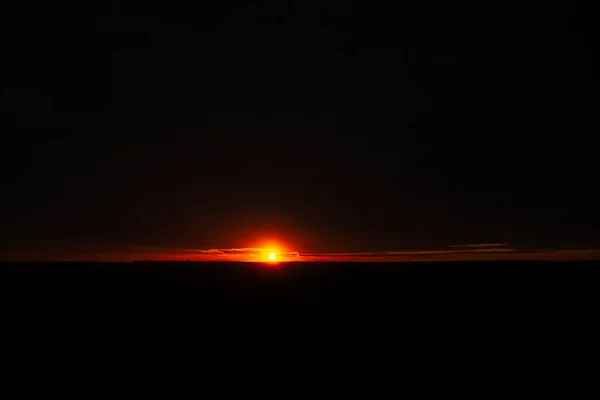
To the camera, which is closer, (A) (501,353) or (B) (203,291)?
(A) (501,353)

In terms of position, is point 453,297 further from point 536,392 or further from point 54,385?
point 54,385

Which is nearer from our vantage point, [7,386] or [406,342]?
[7,386]

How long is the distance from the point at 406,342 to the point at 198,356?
5557mm

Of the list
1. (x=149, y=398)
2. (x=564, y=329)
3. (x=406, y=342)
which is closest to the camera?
Result: (x=149, y=398)

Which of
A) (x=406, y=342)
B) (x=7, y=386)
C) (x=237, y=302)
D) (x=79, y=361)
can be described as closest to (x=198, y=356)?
(x=79, y=361)

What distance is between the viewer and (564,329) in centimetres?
1631

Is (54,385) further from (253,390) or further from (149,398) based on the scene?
(253,390)

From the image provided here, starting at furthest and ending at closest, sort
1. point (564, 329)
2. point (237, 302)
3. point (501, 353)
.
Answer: point (237, 302) → point (564, 329) → point (501, 353)

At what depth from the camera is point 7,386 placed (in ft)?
35.1

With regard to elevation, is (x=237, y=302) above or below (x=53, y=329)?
above

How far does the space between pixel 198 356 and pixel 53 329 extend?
5897 mm

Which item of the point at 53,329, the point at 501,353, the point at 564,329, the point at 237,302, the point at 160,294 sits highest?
the point at 160,294

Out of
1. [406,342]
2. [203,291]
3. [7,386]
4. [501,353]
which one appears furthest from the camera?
[203,291]

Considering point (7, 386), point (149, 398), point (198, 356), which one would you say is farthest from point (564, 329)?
Result: point (7, 386)
